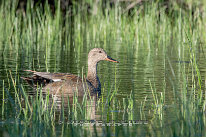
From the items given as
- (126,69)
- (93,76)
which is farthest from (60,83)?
(126,69)

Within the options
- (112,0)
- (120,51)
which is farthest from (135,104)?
(112,0)

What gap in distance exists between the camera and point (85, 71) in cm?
1127

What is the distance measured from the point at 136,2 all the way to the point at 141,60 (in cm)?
776

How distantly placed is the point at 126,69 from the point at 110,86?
2.18 metres

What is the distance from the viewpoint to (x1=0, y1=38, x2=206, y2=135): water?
23.4 feet

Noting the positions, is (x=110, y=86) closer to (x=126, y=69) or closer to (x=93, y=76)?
(x=93, y=76)

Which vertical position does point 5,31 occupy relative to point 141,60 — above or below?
above

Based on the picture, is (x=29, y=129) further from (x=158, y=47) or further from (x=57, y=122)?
(x=158, y=47)

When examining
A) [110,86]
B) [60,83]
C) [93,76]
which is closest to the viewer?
[60,83]

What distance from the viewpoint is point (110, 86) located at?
9.41 m

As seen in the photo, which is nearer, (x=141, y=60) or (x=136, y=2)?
(x=141, y=60)

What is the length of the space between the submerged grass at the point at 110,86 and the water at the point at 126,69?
1.0 inches

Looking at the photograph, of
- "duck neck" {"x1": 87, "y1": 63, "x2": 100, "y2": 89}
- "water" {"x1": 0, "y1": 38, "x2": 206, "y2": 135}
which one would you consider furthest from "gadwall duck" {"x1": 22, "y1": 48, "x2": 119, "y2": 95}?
"water" {"x1": 0, "y1": 38, "x2": 206, "y2": 135}

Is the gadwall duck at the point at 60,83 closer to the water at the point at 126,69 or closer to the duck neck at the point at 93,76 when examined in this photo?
the duck neck at the point at 93,76
